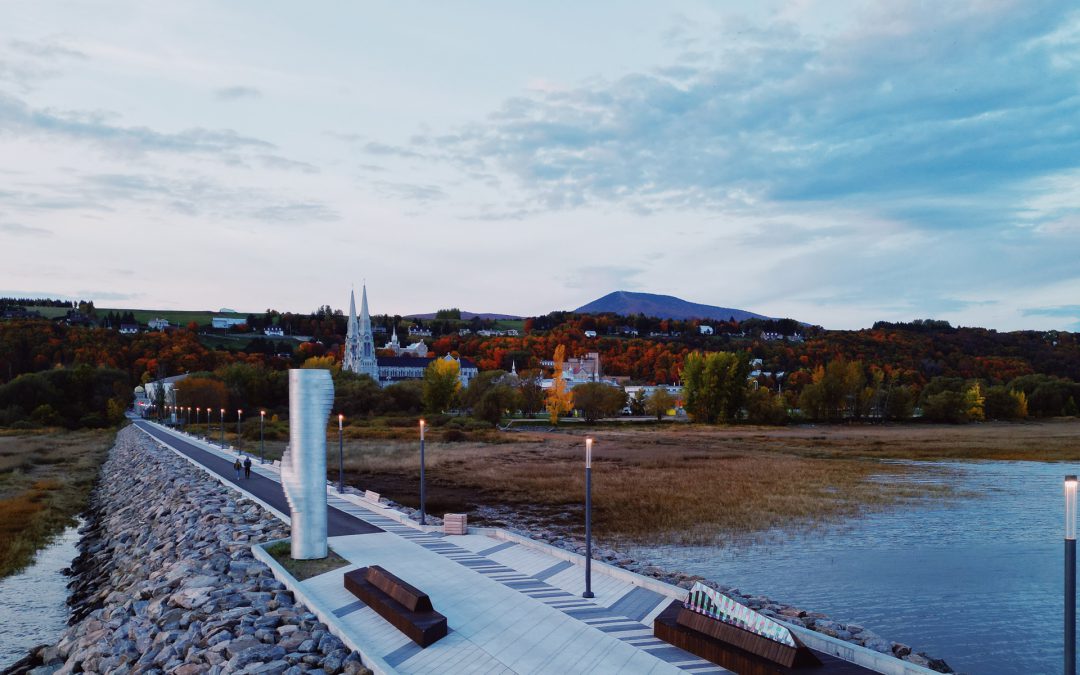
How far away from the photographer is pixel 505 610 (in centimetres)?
1384

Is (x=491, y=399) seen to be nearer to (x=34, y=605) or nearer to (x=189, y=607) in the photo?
(x=34, y=605)

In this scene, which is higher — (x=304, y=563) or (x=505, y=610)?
(x=505, y=610)

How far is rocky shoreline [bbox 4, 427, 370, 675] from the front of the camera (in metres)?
12.7

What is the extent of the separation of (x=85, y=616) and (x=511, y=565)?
1151cm

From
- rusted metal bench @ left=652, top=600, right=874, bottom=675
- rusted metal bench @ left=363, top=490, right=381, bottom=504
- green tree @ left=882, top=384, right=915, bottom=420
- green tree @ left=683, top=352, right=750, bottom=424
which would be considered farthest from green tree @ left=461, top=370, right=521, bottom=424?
rusted metal bench @ left=652, top=600, right=874, bottom=675

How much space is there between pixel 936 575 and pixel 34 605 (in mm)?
26780

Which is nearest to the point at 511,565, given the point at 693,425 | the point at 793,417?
the point at 693,425

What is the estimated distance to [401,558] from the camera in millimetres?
18359

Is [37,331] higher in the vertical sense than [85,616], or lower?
higher

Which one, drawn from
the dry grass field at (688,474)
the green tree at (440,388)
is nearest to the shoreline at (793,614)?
the dry grass field at (688,474)

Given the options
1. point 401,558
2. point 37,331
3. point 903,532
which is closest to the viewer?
point 401,558

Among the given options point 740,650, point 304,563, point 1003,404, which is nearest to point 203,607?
point 304,563

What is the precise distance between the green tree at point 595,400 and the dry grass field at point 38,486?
187 feet

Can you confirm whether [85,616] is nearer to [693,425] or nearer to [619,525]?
[619,525]
